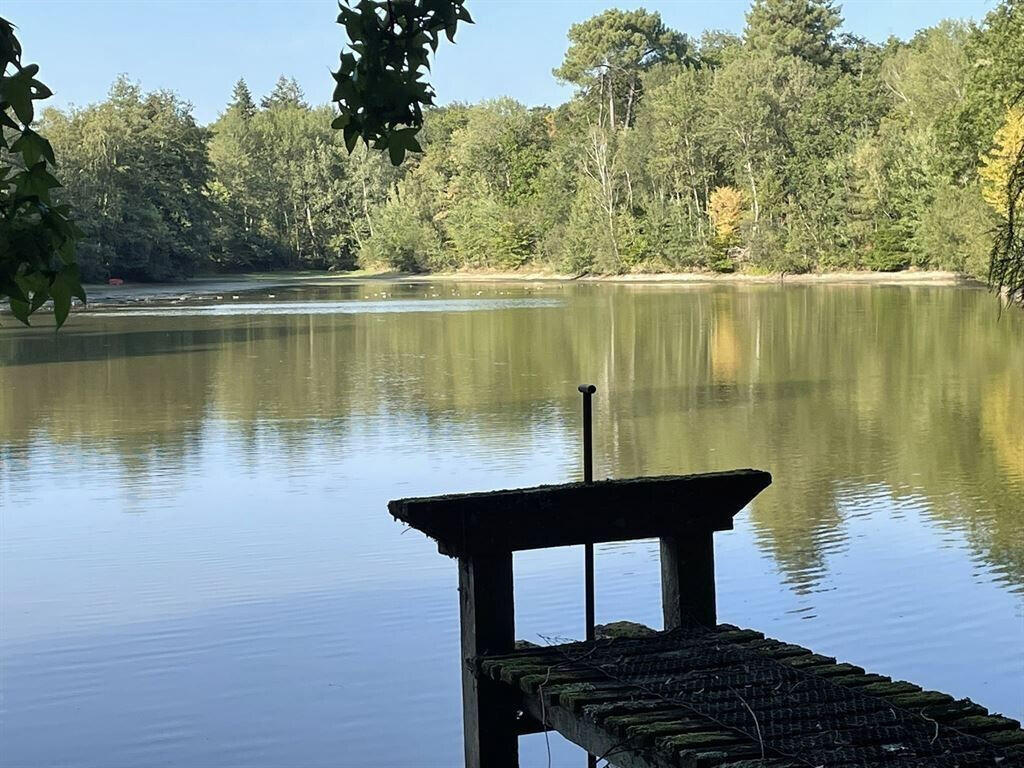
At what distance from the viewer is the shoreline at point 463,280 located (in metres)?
52.8

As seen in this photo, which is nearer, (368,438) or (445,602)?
(445,602)

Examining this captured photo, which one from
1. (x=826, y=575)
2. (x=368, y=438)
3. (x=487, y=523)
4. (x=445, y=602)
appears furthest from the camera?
(x=368, y=438)

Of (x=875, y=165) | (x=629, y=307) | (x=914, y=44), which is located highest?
(x=914, y=44)

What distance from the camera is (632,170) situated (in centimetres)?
6838

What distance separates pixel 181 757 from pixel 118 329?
93.7 ft

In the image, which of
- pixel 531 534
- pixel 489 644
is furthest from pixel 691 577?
pixel 489 644

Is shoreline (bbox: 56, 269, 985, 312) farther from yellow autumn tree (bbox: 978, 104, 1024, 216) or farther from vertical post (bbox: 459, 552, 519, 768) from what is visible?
vertical post (bbox: 459, 552, 519, 768)

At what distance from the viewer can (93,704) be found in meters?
6.70

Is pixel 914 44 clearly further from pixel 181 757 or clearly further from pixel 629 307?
pixel 181 757

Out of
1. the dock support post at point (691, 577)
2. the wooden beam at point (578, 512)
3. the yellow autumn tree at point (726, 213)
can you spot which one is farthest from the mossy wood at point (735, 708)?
the yellow autumn tree at point (726, 213)

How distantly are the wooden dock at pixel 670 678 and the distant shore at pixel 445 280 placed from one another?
44.3 metres

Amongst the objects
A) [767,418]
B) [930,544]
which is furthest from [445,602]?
[767,418]

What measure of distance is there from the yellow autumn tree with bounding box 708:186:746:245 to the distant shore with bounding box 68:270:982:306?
5.57 ft

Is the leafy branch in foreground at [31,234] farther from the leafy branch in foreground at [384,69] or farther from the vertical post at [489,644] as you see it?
the vertical post at [489,644]
